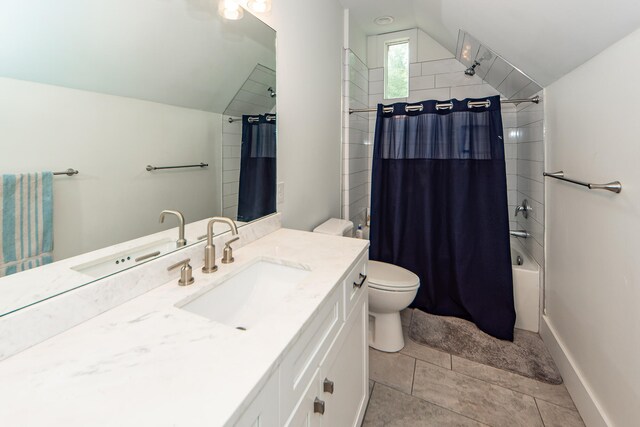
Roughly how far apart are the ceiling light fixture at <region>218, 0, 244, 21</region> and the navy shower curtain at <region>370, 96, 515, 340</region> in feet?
4.61

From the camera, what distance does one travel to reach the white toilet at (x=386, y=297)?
1.93 meters

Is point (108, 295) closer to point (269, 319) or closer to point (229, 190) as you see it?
point (269, 319)

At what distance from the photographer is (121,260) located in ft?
2.97

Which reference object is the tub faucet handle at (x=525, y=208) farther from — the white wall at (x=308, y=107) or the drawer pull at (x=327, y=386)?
the drawer pull at (x=327, y=386)

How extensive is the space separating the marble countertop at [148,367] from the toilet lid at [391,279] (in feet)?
3.68

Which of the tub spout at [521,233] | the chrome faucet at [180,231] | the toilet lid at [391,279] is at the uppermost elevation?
the chrome faucet at [180,231]

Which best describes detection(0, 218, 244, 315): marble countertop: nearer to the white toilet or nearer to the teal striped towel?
the teal striped towel

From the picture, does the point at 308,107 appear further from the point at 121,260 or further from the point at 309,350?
the point at 309,350

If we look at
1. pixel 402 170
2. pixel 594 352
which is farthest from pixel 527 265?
pixel 402 170

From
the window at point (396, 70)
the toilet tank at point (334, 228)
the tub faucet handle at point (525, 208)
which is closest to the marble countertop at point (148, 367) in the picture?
the toilet tank at point (334, 228)

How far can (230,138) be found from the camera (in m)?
1.34

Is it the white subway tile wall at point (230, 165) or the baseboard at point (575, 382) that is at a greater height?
the white subway tile wall at point (230, 165)

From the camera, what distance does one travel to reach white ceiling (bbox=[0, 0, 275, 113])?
72 centimetres

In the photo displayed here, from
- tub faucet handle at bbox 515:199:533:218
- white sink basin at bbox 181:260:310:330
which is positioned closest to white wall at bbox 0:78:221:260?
white sink basin at bbox 181:260:310:330
